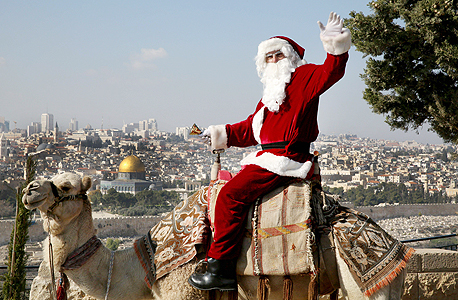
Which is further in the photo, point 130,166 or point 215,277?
point 130,166

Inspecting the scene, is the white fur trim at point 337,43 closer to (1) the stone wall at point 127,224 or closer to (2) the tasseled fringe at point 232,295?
(2) the tasseled fringe at point 232,295

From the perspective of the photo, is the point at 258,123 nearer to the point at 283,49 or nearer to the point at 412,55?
the point at 283,49

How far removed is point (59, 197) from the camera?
2.62 metres

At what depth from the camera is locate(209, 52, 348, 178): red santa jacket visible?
106 inches

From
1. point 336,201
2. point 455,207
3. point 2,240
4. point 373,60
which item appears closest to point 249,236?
point 336,201

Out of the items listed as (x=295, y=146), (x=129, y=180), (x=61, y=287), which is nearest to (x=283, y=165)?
(x=295, y=146)

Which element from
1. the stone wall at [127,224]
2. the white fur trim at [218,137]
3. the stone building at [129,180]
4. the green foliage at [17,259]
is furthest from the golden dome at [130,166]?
the white fur trim at [218,137]

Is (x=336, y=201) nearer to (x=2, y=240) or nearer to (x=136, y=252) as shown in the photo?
(x=136, y=252)

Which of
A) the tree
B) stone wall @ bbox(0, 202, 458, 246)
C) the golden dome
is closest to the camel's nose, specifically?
the tree

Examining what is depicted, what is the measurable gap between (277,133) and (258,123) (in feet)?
0.73

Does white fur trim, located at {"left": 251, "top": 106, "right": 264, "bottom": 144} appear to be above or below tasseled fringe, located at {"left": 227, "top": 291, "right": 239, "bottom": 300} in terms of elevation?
above

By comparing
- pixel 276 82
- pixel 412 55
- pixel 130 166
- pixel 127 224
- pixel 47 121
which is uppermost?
pixel 47 121

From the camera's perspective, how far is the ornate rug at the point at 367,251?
101 inches

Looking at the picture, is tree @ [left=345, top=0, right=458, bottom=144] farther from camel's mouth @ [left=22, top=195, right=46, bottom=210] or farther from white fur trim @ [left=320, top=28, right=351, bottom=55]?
camel's mouth @ [left=22, top=195, right=46, bottom=210]
